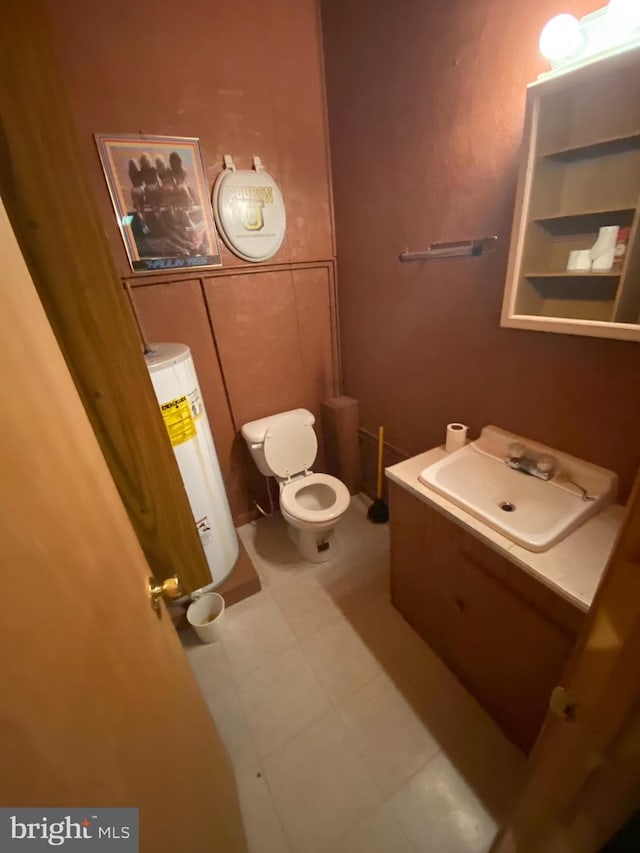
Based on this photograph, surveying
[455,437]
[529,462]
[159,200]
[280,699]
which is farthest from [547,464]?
[159,200]

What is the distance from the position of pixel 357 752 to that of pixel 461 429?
1241 millimetres

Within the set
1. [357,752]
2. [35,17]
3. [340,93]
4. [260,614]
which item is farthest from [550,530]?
[340,93]

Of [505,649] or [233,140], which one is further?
[233,140]

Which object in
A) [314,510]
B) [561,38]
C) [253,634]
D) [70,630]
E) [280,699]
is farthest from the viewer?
[314,510]

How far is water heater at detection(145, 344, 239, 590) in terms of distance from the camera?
4.50ft

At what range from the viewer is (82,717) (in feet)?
1.25

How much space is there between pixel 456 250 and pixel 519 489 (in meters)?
0.94

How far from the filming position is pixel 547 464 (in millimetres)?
1237

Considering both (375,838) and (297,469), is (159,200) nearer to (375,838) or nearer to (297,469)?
(297,469)

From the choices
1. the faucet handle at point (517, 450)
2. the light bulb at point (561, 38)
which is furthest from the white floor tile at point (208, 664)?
the light bulb at point (561, 38)

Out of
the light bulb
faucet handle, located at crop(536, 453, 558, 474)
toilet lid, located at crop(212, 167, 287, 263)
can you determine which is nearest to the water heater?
toilet lid, located at crop(212, 167, 287, 263)

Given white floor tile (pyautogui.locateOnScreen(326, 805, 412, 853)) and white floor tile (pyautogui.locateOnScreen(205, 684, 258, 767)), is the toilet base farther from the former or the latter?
white floor tile (pyautogui.locateOnScreen(326, 805, 412, 853))

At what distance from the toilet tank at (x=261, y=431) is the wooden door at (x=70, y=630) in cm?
128

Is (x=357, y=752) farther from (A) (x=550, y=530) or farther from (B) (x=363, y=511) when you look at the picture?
(B) (x=363, y=511)
